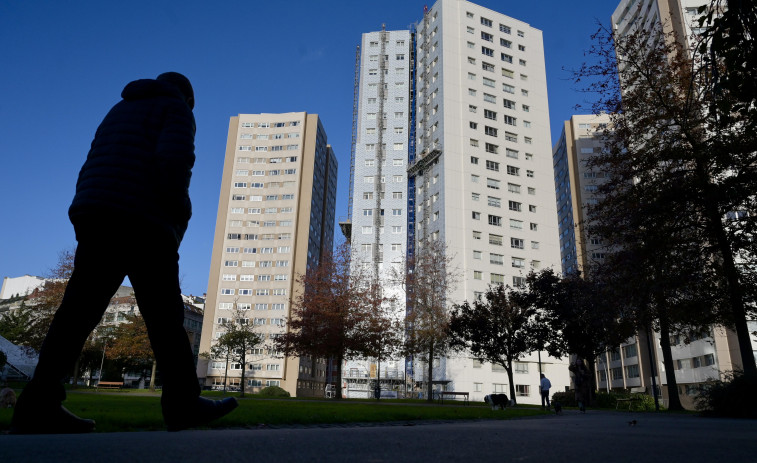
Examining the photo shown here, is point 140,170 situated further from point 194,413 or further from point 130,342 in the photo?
point 130,342

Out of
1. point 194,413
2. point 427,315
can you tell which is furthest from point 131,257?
point 427,315

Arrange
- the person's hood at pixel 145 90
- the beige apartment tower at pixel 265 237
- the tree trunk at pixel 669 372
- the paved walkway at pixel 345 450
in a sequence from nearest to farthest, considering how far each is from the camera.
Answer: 1. the paved walkway at pixel 345 450
2. the person's hood at pixel 145 90
3. the tree trunk at pixel 669 372
4. the beige apartment tower at pixel 265 237

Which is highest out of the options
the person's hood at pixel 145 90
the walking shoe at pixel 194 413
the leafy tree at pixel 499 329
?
the leafy tree at pixel 499 329

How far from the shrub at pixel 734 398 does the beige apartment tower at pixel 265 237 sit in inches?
2762

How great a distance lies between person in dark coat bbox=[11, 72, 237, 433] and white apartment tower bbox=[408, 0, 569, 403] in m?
50.1

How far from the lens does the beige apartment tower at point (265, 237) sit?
80.5 m

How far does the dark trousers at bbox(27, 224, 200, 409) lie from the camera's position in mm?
3500

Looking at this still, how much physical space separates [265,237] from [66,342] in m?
86.5

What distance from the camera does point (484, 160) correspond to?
64125mm

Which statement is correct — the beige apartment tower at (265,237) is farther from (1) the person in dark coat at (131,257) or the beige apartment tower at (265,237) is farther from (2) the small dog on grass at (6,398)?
(1) the person in dark coat at (131,257)

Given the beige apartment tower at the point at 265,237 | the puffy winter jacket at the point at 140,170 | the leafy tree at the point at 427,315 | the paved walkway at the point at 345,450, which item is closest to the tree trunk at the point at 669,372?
the leafy tree at the point at 427,315

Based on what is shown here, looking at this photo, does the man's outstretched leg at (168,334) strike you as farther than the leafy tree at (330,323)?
No

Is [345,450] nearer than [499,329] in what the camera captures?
Yes

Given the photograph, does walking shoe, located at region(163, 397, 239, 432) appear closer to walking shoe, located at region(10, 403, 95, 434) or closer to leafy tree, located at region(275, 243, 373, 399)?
walking shoe, located at region(10, 403, 95, 434)
